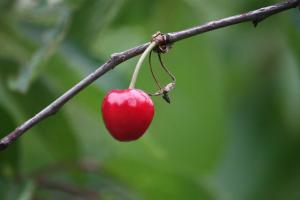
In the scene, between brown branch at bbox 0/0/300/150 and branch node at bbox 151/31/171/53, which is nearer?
brown branch at bbox 0/0/300/150

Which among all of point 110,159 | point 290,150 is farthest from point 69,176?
point 290,150

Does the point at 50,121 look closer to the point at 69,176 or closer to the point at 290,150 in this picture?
the point at 69,176

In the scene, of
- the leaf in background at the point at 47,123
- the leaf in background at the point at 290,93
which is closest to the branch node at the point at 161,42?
the leaf in background at the point at 47,123

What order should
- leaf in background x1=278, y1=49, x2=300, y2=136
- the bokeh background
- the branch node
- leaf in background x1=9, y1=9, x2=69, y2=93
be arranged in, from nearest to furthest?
the branch node, leaf in background x1=9, y1=9, x2=69, y2=93, the bokeh background, leaf in background x1=278, y1=49, x2=300, y2=136

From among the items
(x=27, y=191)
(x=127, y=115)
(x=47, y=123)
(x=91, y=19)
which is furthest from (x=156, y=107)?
(x=127, y=115)

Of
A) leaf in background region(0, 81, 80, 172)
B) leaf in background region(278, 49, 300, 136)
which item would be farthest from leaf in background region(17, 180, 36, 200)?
leaf in background region(278, 49, 300, 136)

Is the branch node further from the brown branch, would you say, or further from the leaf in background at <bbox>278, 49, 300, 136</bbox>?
the leaf in background at <bbox>278, 49, 300, 136</bbox>

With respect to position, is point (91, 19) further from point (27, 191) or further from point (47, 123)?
point (27, 191)
